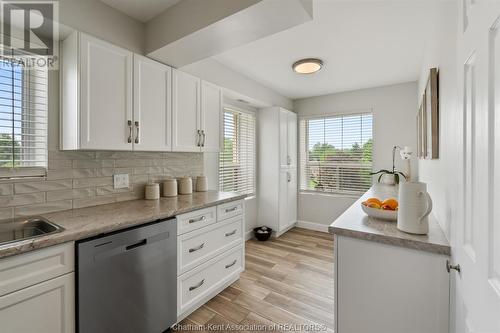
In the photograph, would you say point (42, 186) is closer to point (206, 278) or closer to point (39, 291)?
point (39, 291)

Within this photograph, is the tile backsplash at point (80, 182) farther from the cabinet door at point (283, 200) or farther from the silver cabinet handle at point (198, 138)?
the cabinet door at point (283, 200)

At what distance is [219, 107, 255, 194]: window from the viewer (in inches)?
132

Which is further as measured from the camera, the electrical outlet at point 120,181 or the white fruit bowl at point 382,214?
the electrical outlet at point 120,181

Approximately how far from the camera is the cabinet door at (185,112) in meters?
2.17

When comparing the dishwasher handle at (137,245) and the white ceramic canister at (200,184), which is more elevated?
the white ceramic canister at (200,184)

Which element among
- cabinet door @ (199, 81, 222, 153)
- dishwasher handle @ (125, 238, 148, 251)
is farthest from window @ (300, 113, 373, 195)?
dishwasher handle @ (125, 238, 148, 251)

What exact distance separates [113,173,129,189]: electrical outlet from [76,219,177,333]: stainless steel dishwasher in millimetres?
694

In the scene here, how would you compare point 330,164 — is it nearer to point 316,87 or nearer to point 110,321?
point 316,87

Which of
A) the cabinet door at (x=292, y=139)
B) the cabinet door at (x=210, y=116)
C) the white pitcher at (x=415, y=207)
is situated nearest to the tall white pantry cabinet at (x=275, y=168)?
the cabinet door at (x=292, y=139)

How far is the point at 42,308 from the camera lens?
1130mm

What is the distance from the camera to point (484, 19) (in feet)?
1.93

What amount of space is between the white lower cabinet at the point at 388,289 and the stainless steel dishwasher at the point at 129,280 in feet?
3.75

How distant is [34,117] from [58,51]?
0.51 meters

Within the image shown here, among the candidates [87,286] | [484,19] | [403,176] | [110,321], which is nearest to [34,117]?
[87,286]
